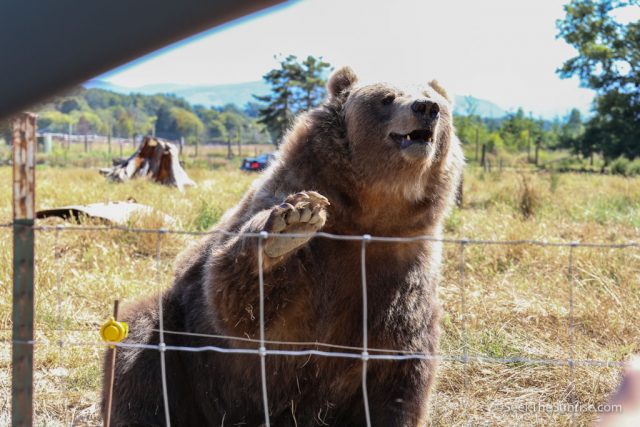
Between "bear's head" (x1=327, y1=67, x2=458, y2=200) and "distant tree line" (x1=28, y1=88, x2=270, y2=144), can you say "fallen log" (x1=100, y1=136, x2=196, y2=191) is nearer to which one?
"bear's head" (x1=327, y1=67, x2=458, y2=200)

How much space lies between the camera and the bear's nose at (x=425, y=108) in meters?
3.60

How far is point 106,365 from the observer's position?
339 centimetres

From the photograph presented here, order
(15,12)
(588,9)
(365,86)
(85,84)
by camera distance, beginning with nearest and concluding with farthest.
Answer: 1. (15,12)
2. (85,84)
3. (365,86)
4. (588,9)

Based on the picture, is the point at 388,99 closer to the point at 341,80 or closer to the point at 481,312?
the point at 341,80

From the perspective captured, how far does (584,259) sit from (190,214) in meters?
4.79

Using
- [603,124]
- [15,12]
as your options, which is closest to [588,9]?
[603,124]

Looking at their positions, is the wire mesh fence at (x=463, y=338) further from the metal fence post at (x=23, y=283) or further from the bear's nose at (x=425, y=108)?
the bear's nose at (x=425, y=108)

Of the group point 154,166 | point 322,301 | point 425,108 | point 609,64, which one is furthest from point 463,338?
point 609,64

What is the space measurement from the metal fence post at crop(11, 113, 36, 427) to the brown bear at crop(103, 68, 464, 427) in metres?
1.04

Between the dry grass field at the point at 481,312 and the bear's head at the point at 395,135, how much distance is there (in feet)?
2.45

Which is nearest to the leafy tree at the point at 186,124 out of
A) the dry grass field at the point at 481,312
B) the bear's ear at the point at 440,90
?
the dry grass field at the point at 481,312

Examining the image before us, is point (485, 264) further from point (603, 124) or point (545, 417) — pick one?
point (603, 124)

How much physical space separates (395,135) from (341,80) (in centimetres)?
67

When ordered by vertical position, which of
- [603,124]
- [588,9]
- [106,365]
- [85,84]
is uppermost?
[588,9]
